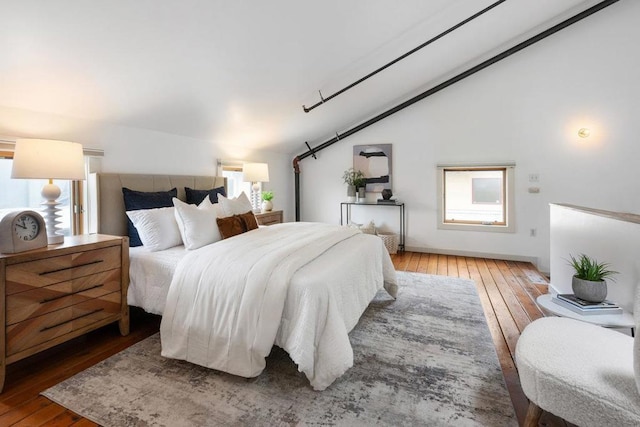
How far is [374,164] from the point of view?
5750 mm

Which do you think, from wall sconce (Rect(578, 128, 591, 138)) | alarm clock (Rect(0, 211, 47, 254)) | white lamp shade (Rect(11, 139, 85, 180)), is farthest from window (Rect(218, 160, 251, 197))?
wall sconce (Rect(578, 128, 591, 138))

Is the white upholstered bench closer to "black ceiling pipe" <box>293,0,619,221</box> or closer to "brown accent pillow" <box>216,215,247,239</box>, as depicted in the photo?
"brown accent pillow" <box>216,215,247,239</box>

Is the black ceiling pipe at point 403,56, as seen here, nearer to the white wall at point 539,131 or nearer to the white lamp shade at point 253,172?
the white lamp shade at point 253,172

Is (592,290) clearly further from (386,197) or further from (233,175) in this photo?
(233,175)

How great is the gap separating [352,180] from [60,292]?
4598 mm

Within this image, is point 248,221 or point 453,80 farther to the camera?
point 453,80

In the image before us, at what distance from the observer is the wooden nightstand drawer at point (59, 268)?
1835 mm

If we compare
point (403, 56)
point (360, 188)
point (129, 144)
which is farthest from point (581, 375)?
point (360, 188)

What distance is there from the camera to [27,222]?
199 centimetres

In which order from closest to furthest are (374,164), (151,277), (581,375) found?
(581,375) < (151,277) < (374,164)

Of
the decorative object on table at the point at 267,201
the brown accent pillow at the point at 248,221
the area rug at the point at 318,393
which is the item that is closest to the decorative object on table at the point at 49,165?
the area rug at the point at 318,393

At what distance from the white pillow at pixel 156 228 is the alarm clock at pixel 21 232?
68cm

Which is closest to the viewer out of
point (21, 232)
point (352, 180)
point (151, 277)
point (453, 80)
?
point (21, 232)

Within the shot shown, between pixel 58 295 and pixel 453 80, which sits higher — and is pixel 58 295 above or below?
below
